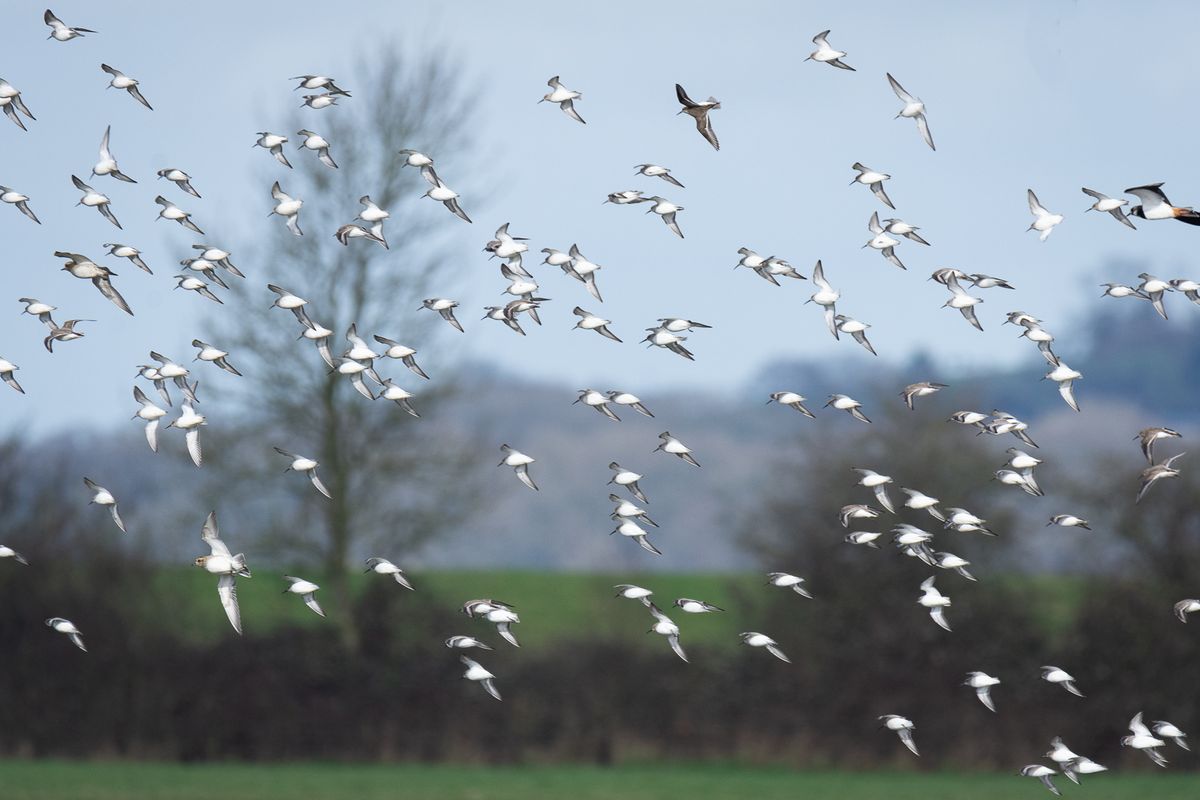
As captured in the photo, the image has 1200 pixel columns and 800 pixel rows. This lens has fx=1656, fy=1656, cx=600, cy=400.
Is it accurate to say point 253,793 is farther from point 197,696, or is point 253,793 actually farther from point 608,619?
point 608,619

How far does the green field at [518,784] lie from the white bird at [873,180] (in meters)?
12.8

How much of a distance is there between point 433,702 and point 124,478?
12.3 meters

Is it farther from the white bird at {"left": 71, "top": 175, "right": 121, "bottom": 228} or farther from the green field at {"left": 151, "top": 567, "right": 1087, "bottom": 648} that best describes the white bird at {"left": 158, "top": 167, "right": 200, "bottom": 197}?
the green field at {"left": 151, "top": 567, "right": 1087, "bottom": 648}

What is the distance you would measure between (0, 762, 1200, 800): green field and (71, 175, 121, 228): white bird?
11170 mm

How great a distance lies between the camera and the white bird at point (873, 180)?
16734 millimetres

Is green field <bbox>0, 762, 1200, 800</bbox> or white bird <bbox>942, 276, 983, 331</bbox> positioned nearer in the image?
white bird <bbox>942, 276, 983, 331</bbox>

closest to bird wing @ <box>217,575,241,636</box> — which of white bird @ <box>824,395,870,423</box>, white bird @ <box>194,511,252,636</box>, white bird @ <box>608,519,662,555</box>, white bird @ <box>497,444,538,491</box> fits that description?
white bird @ <box>194,511,252,636</box>

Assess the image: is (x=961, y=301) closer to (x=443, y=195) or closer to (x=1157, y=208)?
(x=1157, y=208)

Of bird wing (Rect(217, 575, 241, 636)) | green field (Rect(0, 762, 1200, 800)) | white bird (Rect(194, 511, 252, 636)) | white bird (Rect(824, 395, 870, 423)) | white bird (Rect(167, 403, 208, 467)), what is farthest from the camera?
green field (Rect(0, 762, 1200, 800))

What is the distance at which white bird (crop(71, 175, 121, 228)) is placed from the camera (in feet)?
55.8

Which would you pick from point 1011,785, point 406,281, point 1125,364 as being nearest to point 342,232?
point 406,281

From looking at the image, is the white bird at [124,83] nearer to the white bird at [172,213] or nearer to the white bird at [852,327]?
the white bird at [172,213]

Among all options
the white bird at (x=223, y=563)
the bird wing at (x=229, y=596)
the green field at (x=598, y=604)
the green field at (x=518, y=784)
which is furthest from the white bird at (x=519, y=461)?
the green field at (x=598, y=604)

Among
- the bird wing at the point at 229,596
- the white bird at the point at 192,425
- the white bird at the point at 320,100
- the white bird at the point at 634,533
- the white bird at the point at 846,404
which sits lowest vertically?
the bird wing at the point at 229,596
